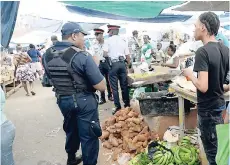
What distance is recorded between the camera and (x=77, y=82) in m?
3.65

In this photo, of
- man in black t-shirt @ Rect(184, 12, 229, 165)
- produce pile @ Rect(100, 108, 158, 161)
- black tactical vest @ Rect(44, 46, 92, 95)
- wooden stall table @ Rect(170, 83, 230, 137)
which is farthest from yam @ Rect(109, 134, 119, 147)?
man in black t-shirt @ Rect(184, 12, 229, 165)

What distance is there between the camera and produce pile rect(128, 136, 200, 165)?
3.83 meters

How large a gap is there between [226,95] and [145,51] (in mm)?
7097

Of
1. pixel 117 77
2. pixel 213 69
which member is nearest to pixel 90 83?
pixel 213 69

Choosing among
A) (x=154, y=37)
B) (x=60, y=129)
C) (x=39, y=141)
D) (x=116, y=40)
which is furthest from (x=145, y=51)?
(x=154, y=37)

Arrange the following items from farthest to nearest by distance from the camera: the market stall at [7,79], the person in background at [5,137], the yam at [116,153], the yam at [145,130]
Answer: the market stall at [7,79] → the yam at [145,130] → the yam at [116,153] → the person in background at [5,137]

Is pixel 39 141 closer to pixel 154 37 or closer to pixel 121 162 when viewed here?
pixel 121 162

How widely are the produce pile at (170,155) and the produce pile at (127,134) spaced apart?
44 cm

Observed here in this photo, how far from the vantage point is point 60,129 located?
21.1 ft

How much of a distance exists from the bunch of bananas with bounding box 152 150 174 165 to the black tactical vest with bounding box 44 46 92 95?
1363 mm

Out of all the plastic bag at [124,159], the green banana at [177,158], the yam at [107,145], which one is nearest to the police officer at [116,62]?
the yam at [107,145]

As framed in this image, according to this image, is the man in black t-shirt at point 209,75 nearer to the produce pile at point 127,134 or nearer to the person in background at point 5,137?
the produce pile at point 127,134

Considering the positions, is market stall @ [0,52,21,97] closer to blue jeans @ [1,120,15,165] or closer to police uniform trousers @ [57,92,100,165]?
police uniform trousers @ [57,92,100,165]

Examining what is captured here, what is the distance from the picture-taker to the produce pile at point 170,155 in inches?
151
